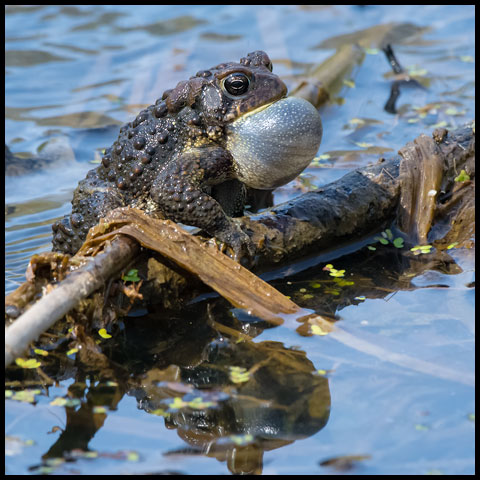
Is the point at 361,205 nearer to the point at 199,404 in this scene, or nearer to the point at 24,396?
the point at 199,404

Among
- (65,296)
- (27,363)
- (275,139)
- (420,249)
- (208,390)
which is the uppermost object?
(275,139)

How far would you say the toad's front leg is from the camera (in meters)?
5.29

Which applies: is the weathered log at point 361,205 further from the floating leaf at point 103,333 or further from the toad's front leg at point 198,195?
the floating leaf at point 103,333

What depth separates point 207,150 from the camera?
18.1 ft

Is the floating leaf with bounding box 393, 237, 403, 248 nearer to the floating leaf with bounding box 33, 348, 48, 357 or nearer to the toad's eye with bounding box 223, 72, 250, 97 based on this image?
the toad's eye with bounding box 223, 72, 250, 97

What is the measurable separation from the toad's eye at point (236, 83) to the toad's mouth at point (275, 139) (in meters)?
0.19

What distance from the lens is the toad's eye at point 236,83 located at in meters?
5.40

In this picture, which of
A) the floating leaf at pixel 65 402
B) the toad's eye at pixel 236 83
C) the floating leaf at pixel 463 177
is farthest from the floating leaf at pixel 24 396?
the floating leaf at pixel 463 177

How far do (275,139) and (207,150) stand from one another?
1.78ft

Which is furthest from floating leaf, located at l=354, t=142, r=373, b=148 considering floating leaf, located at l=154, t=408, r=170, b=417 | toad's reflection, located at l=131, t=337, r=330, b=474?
floating leaf, located at l=154, t=408, r=170, b=417

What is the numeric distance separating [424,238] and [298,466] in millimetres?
3075

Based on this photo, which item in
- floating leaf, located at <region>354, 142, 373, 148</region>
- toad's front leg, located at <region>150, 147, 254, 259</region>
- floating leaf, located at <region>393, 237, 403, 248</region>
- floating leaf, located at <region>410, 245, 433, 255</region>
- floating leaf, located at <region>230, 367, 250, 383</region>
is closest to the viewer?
floating leaf, located at <region>230, 367, 250, 383</region>

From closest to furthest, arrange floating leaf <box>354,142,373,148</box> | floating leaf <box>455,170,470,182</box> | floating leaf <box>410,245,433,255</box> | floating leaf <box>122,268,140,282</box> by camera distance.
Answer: floating leaf <box>122,268,140,282</box>
floating leaf <box>410,245,433,255</box>
floating leaf <box>455,170,470,182</box>
floating leaf <box>354,142,373,148</box>

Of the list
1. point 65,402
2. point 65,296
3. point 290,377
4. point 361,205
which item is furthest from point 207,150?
point 65,402
